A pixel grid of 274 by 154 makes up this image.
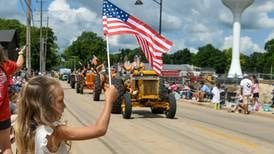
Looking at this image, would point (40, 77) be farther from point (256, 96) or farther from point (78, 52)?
point (78, 52)

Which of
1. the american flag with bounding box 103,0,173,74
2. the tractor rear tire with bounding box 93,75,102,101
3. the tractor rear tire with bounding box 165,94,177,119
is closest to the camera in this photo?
the american flag with bounding box 103,0,173,74

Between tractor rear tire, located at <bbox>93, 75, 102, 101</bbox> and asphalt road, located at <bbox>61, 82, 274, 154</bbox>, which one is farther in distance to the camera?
tractor rear tire, located at <bbox>93, 75, 102, 101</bbox>

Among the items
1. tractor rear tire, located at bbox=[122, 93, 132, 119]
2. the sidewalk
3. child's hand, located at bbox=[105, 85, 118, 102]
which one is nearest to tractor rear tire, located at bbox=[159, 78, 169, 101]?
tractor rear tire, located at bbox=[122, 93, 132, 119]

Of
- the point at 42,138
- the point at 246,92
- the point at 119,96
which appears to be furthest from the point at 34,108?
the point at 246,92

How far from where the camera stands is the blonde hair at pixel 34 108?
12.2ft

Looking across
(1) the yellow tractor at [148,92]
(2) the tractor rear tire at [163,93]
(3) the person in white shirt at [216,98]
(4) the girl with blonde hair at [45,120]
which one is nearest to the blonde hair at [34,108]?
(4) the girl with blonde hair at [45,120]

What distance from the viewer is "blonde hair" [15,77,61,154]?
12.2ft

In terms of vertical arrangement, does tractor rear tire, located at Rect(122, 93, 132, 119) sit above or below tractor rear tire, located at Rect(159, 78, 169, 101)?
below

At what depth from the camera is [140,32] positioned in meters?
14.4

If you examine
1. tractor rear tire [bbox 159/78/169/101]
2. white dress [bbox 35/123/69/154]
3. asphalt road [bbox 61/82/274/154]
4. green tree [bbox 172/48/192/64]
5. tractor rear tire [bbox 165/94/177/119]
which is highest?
green tree [bbox 172/48/192/64]

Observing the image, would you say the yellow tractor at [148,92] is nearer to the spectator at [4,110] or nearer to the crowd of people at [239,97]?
the crowd of people at [239,97]

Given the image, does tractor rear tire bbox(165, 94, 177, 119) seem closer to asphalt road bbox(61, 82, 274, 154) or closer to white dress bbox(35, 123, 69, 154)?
asphalt road bbox(61, 82, 274, 154)

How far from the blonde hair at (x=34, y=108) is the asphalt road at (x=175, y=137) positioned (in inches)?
305

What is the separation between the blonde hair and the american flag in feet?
25.4
